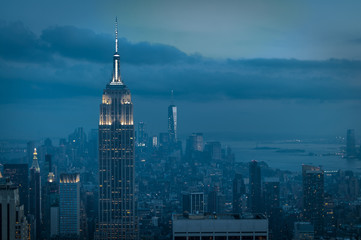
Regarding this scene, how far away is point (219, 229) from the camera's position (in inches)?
357

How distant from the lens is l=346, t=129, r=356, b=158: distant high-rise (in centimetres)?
1406

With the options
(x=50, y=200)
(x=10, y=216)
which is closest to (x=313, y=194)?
(x=50, y=200)

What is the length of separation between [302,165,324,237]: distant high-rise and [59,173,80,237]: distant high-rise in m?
7.05

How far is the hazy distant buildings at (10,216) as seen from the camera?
1012 centimetres

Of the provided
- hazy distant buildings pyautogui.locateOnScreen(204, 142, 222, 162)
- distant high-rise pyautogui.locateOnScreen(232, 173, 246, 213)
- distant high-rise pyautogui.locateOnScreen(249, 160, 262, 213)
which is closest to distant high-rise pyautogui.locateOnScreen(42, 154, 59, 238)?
hazy distant buildings pyautogui.locateOnScreen(204, 142, 222, 162)

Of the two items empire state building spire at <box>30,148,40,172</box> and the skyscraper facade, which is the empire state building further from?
empire state building spire at <box>30,148,40,172</box>

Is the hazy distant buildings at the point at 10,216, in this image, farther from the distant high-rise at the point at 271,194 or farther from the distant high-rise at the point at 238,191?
the distant high-rise at the point at 271,194

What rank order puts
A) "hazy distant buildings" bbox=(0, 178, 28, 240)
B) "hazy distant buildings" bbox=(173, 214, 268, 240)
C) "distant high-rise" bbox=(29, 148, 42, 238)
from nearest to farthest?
"hazy distant buildings" bbox=(173, 214, 268, 240) < "hazy distant buildings" bbox=(0, 178, 28, 240) < "distant high-rise" bbox=(29, 148, 42, 238)

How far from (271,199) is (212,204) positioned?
1.86m

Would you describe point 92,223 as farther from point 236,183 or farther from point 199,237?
point 199,237

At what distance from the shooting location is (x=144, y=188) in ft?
75.6

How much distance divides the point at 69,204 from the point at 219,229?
1199 cm

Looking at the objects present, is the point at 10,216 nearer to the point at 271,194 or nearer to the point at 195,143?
the point at 271,194

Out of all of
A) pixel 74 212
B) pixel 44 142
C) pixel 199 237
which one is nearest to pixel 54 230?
pixel 74 212
